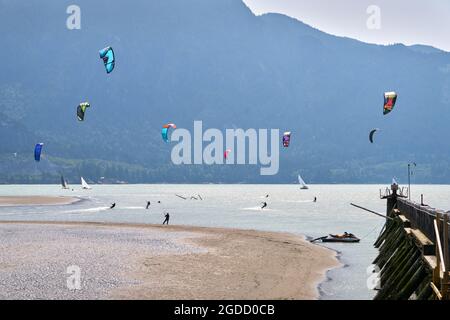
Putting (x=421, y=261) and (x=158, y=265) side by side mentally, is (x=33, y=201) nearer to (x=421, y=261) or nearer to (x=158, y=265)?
(x=158, y=265)

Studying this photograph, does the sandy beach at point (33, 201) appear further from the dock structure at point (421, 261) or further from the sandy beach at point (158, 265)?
the dock structure at point (421, 261)

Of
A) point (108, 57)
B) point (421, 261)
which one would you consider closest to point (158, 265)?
point (421, 261)

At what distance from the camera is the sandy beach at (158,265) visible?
30.7m

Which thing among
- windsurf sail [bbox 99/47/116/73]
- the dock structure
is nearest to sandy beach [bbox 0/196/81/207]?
windsurf sail [bbox 99/47/116/73]

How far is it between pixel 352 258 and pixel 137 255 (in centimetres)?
1525

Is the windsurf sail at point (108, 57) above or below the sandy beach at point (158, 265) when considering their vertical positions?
above

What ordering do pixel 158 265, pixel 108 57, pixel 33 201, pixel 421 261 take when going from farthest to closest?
1. pixel 33 201
2. pixel 108 57
3. pixel 158 265
4. pixel 421 261

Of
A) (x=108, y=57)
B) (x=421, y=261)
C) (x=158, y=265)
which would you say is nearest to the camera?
(x=421, y=261)

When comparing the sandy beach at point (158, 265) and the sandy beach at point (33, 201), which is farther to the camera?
the sandy beach at point (33, 201)

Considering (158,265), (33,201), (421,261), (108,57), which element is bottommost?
(33,201)

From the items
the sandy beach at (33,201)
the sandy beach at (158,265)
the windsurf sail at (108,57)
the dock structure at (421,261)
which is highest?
the windsurf sail at (108,57)

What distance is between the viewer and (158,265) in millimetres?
38938

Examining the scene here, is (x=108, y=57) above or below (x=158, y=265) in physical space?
above

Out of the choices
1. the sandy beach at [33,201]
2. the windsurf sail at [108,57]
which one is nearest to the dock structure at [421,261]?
the windsurf sail at [108,57]
